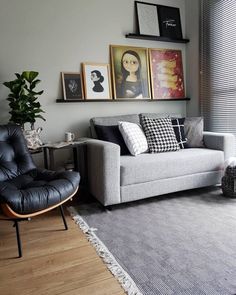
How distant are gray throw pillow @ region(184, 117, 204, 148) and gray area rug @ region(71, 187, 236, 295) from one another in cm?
62

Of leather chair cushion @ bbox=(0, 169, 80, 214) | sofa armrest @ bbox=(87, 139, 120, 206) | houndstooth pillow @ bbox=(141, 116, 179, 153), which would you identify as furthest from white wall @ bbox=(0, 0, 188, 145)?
leather chair cushion @ bbox=(0, 169, 80, 214)

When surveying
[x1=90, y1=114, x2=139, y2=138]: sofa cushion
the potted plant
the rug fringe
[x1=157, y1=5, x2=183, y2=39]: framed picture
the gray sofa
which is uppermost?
[x1=157, y1=5, x2=183, y2=39]: framed picture

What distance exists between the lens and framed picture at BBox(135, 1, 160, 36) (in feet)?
9.89

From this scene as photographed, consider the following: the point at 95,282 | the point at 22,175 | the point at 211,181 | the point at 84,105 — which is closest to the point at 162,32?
the point at 84,105

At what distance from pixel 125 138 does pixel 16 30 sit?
1600 mm

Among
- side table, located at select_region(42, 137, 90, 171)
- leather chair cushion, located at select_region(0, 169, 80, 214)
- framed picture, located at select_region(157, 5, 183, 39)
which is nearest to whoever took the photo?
leather chair cushion, located at select_region(0, 169, 80, 214)

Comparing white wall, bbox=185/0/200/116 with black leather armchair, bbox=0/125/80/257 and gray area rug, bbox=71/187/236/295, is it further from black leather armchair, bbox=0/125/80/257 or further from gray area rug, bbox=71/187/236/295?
black leather armchair, bbox=0/125/80/257

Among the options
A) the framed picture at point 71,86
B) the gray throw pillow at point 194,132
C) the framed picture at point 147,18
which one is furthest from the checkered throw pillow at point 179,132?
the framed picture at point 147,18

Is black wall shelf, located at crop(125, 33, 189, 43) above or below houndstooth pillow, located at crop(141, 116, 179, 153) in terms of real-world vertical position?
above

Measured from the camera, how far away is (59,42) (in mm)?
2691

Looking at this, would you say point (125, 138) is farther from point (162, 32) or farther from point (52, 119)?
point (162, 32)

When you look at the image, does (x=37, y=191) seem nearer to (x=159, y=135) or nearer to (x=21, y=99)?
(x=21, y=99)

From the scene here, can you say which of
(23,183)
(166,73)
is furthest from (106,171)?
(166,73)

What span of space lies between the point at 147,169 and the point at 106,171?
0.39m
